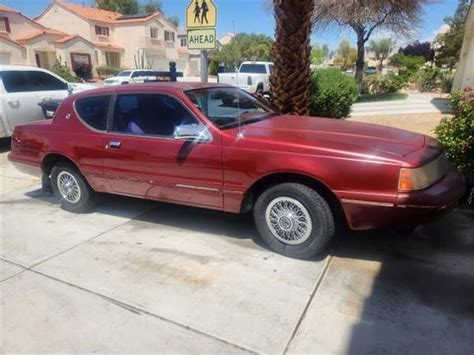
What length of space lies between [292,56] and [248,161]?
483cm

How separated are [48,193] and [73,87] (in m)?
4.92

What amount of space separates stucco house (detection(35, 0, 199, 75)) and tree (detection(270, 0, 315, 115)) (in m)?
36.6

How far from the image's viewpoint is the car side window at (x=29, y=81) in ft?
27.8

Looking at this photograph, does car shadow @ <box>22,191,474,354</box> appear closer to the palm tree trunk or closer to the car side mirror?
the car side mirror

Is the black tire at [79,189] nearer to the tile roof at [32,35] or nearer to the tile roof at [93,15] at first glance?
the tile roof at [32,35]

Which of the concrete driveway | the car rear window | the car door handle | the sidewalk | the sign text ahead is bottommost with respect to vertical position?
the concrete driveway

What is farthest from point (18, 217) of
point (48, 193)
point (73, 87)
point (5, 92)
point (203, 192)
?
point (73, 87)

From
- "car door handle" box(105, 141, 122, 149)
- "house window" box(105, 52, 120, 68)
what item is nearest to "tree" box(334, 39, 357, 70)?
"house window" box(105, 52, 120, 68)

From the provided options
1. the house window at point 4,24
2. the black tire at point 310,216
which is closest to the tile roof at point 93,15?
the house window at point 4,24

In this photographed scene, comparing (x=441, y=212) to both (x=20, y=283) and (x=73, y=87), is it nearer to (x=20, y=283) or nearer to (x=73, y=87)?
(x=20, y=283)

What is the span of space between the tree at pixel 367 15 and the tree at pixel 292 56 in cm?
956

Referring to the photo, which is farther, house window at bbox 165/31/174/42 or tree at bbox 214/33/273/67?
tree at bbox 214/33/273/67

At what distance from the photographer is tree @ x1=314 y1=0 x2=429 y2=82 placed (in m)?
16.1

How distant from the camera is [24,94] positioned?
8.59 m
